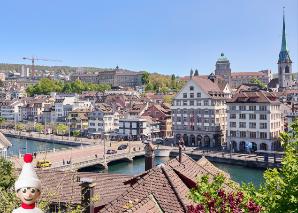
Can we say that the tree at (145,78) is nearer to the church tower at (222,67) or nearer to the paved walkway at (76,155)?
the church tower at (222,67)

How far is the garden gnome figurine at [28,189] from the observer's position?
4.66m

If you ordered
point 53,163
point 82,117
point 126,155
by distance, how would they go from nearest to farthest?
point 53,163 → point 126,155 → point 82,117

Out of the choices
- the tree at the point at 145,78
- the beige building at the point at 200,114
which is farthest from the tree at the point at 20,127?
the tree at the point at 145,78

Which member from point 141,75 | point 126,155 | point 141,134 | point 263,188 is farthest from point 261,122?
point 141,75

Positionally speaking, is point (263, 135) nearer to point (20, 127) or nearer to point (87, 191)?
point (87, 191)

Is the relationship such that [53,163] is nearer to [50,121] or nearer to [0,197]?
[0,197]

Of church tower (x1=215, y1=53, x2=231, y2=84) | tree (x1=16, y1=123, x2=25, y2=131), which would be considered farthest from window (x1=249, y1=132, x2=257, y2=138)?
church tower (x1=215, y1=53, x2=231, y2=84)

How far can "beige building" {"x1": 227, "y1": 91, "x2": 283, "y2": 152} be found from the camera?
65312mm

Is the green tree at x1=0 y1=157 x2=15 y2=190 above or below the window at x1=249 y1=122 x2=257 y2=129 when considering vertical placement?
below

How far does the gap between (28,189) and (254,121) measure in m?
64.0

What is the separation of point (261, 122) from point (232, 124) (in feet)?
16.4

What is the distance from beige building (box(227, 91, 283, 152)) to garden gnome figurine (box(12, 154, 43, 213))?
62524mm

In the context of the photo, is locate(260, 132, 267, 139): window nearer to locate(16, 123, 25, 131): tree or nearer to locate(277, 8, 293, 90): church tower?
locate(16, 123, 25, 131): tree

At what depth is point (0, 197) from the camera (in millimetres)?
9492
